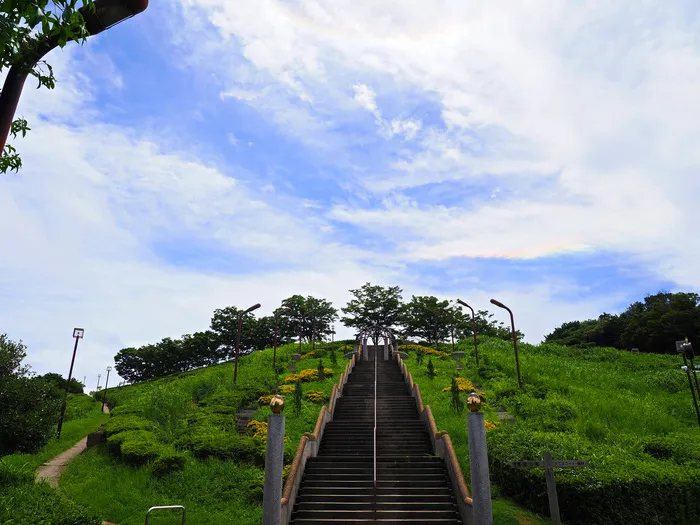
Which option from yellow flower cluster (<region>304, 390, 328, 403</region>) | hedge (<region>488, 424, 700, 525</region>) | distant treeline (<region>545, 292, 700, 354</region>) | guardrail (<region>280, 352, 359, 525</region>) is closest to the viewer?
hedge (<region>488, 424, 700, 525</region>)

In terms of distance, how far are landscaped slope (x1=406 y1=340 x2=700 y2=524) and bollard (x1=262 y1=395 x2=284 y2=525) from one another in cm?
594

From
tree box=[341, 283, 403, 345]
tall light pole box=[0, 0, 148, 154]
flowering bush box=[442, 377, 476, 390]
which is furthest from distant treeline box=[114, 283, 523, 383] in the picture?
tall light pole box=[0, 0, 148, 154]

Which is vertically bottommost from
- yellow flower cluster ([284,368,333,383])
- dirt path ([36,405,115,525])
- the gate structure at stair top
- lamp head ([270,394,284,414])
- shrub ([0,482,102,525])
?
dirt path ([36,405,115,525])

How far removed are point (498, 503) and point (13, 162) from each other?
39.5 ft

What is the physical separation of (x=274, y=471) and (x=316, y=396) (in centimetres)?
1155

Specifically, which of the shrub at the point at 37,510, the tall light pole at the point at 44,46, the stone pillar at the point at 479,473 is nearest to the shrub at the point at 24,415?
the shrub at the point at 37,510

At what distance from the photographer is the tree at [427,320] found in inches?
1725

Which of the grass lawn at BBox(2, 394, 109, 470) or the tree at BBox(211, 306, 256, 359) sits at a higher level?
the tree at BBox(211, 306, 256, 359)

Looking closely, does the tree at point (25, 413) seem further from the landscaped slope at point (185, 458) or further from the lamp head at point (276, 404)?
the lamp head at point (276, 404)

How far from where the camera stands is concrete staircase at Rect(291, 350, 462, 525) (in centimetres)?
1087

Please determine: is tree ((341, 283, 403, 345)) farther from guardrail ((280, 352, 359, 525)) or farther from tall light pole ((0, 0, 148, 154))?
tall light pole ((0, 0, 148, 154))

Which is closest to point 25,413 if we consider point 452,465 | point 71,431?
point 71,431

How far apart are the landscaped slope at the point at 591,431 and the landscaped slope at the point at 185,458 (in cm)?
624

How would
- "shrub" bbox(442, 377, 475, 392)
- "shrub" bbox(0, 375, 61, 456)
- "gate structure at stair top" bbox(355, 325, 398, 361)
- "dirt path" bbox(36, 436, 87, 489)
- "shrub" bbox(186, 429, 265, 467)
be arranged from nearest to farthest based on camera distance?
"shrub" bbox(0, 375, 61, 456), "dirt path" bbox(36, 436, 87, 489), "shrub" bbox(186, 429, 265, 467), "shrub" bbox(442, 377, 475, 392), "gate structure at stair top" bbox(355, 325, 398, 361)
